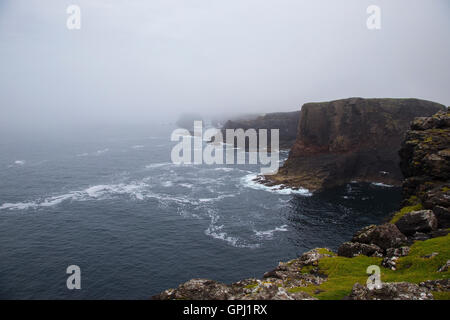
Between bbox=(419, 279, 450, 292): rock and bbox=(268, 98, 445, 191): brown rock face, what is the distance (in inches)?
3124

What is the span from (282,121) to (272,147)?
22882 millimetres

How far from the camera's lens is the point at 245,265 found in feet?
154

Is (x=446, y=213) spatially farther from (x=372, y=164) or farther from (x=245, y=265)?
(x=372, y=164)

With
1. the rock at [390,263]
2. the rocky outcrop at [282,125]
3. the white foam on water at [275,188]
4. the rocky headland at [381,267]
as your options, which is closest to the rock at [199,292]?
the rocky headland at [381,267]

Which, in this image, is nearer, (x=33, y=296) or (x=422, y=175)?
(x=33, y=296)

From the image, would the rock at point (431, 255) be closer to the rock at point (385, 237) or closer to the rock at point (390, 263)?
the rock at point (390, 263)

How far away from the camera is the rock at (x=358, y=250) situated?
26625 millimetres

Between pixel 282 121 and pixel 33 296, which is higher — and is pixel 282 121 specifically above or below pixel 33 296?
above

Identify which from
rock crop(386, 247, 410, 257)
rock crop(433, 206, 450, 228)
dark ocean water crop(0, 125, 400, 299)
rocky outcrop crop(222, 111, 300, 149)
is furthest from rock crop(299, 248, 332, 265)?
rocky outcrop crop(222, 111, 300, 149)

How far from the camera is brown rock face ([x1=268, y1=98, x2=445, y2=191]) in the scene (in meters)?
97.9

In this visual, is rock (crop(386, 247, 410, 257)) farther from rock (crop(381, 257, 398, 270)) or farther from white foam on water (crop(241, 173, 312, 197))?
white foam on water (crop(241, 173, 312, 197))

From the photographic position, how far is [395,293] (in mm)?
14250
